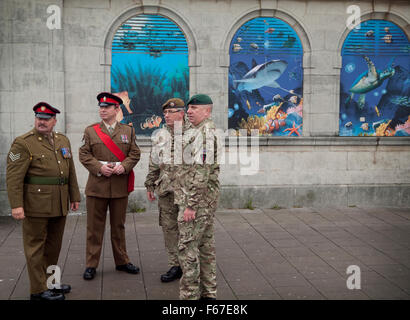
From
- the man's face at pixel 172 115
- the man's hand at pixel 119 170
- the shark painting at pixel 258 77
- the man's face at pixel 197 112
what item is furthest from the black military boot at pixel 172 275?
the shark painting at pixel 258 77

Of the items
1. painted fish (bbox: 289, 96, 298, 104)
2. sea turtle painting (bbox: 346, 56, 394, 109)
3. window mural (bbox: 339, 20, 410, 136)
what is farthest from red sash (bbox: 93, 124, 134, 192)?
sea turtle painting (bbox: 346, 56, 394, 109)

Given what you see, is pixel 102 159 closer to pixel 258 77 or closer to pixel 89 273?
pixel 89 273

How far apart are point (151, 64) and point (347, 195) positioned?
15.5 feet

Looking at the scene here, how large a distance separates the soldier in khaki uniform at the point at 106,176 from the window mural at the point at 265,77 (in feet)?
13.7

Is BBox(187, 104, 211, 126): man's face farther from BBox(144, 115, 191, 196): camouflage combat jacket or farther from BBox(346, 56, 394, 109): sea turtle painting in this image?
BBox(346, 56, 394, 109): sea turtle painting

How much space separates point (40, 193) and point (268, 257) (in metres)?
3.12

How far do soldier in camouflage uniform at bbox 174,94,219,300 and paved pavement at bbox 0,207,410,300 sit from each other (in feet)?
1.68

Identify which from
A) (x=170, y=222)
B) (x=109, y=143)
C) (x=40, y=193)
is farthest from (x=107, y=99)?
(x=170, y=222)

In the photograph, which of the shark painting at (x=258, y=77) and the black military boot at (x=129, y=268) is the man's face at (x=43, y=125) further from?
the shark painting at (x=258, y=77)

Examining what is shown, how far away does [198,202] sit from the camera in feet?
15.0

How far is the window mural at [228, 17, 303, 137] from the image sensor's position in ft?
31.7

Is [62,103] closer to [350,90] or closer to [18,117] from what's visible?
[18,117]

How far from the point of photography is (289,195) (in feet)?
32.2
